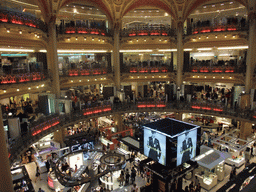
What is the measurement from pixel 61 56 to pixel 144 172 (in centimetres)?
1773

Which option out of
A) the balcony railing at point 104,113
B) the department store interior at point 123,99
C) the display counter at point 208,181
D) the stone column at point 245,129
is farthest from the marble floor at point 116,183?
the stone column at point 245,129

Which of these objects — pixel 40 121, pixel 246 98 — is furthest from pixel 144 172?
pixel 246 98

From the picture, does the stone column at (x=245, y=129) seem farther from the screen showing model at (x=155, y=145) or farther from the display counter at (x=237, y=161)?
the screen showing model at (x=155, y=145)

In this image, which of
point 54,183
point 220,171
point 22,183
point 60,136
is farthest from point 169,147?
point 60,136

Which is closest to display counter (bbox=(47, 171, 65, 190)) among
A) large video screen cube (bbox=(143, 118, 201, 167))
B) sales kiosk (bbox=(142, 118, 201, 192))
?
sales kiosk (bbox=(142, 118, 201, 192))

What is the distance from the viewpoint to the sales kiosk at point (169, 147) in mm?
9328

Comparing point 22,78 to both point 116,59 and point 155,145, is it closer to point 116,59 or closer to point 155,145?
point 155,145

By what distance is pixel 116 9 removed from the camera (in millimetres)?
22844

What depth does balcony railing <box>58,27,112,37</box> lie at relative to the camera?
67.1 ft

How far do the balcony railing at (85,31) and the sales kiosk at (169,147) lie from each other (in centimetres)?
1483

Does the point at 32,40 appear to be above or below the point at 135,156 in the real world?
above

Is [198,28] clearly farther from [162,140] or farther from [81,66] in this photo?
[162,140]

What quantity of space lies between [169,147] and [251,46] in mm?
16996

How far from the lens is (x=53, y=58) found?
19.3 meters
